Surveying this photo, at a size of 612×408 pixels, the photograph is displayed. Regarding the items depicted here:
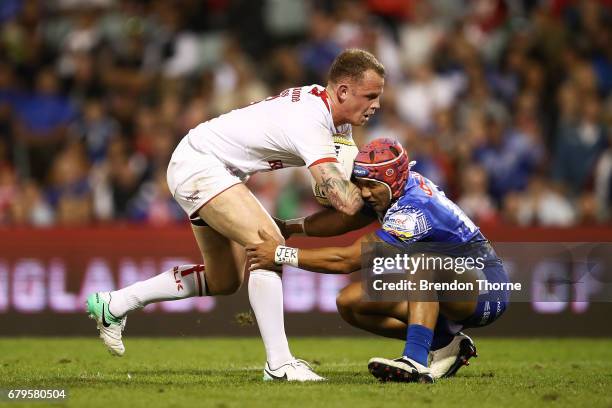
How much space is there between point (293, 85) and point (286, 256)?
8292 mm

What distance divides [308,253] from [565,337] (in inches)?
231

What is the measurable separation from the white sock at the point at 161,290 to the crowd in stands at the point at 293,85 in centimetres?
517

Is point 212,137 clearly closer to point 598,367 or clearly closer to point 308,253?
point 308,253

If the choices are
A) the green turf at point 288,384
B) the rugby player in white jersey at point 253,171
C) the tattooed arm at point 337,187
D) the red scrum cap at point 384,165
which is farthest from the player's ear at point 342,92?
the green turf at point 288,384

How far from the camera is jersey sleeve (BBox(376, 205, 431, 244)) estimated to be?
312 inches

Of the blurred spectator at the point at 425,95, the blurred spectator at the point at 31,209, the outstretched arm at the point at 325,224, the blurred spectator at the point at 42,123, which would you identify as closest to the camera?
the outstretched arm at the point at 325,224

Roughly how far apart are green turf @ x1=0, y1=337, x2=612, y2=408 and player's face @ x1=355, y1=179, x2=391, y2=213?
1.30 m

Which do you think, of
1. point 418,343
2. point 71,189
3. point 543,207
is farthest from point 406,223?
point 71,189

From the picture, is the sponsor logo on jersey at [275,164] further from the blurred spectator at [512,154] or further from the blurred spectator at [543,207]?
the blurred spectator at [512,154]

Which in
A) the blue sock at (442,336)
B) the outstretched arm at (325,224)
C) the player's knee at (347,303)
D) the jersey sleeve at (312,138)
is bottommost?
the blue sock at (442,336)

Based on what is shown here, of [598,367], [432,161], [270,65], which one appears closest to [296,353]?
[598,367]

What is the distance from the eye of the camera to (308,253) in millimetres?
7867

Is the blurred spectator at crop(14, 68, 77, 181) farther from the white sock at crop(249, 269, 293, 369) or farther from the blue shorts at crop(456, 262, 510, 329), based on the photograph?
the blue shorts at crop(456, 262, 510, 329)

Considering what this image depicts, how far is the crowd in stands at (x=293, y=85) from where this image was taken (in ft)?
47.6
